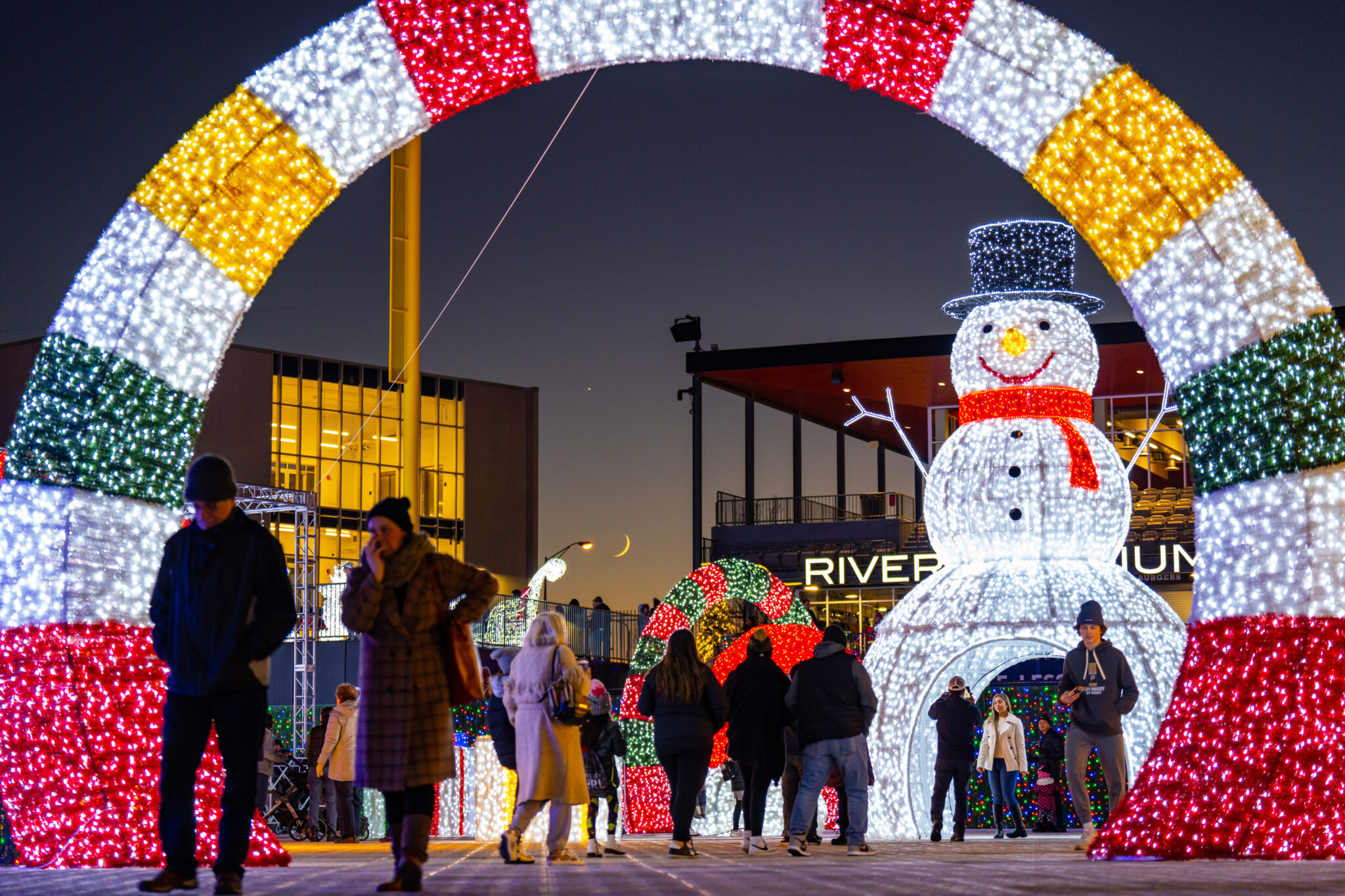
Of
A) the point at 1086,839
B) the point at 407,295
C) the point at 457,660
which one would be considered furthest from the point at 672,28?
the point at 407,295

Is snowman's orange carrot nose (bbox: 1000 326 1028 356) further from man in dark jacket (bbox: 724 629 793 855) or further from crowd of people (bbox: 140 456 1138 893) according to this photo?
man in dark jacket (bbox: 724 629 793 855)

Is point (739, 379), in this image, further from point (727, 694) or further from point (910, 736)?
point (727, 694)

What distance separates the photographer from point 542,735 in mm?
8891

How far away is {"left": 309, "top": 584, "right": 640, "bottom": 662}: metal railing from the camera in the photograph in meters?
27.5

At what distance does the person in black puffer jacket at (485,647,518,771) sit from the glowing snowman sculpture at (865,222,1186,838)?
13.3 ft

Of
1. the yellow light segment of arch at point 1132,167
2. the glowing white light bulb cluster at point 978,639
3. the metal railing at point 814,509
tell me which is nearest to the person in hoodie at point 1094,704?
the yellow light segment of arch at point 1132,167

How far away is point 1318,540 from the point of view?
8.09 metres

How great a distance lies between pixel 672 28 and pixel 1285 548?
13.8ft

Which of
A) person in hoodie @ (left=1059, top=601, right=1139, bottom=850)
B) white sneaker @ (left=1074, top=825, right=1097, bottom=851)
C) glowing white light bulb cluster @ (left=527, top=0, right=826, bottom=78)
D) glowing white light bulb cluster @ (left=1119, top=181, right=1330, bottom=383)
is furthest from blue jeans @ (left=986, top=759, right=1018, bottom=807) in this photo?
glowing white light bulb cluster @ (left=527, top=0, right=826, bottom=78)

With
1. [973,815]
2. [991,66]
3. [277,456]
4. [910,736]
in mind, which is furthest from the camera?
[277,456]

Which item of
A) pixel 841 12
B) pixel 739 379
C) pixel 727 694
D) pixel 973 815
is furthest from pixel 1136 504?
pixel 841 12

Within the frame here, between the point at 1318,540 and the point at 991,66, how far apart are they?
9.80 ft

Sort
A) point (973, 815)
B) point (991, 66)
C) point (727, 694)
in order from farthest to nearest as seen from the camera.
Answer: point (973, 815)
point (727, 694)
point (991, 66)

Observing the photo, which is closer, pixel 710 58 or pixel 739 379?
pixel 710 58
